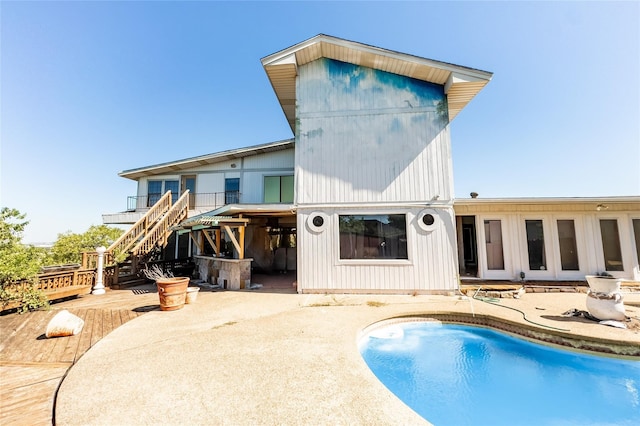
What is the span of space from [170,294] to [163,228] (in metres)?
6.08

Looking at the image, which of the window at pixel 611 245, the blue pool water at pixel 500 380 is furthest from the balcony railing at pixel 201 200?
the window at pixel 611 245

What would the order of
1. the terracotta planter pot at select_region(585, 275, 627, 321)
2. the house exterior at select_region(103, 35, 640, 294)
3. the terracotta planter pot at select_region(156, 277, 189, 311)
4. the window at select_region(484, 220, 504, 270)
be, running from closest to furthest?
1. the terracotta planter pot at select_region(585, 275, 627, 321)
2. the terracotta planter pot at select_region(156, 277, 189, 311)
3. the house exterior at select_region(103, 35, 640, 294)
4. the window at select_region(484, 220, 504, 270)

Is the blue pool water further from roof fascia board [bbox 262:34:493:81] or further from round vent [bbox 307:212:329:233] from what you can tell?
roof fascia board [bbox 262:34:493:81]

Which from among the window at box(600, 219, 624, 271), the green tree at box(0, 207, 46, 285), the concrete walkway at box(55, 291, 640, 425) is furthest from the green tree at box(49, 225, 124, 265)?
the window at box(600, 219, 624, 271)

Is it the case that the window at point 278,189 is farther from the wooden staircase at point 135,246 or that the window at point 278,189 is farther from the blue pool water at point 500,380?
the blue pool water at point 500,380

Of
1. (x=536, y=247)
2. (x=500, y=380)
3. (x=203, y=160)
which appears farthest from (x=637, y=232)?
(x=203, y=160)

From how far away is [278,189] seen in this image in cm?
1326

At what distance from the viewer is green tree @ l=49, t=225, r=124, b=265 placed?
13656 mm

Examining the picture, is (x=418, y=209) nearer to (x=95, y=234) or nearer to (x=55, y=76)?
(x=55, y=76)

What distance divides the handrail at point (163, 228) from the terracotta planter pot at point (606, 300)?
13607 millimetres

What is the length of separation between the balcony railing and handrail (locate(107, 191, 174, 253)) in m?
1.63

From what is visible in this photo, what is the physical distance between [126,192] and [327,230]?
13.5 metres

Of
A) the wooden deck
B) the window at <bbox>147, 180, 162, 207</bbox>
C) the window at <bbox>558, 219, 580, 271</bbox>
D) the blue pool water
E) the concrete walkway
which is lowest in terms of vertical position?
the blue pool water

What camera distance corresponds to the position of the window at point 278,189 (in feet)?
43.1
